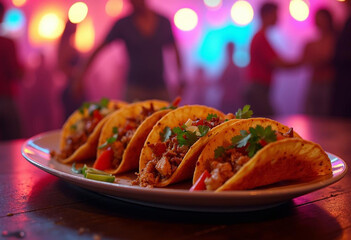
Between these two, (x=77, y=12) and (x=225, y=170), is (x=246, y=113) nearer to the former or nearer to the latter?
(x=225, y=170)

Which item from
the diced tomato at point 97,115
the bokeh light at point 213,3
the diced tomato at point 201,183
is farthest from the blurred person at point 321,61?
the diced tomato at point 201,183

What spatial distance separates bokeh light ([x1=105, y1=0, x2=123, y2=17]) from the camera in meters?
9.05

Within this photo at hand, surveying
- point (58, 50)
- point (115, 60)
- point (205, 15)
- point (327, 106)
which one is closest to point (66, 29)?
point (58, 50)

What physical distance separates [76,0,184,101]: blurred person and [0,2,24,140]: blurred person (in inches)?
54.9

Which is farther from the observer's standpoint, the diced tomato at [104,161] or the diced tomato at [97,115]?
the diced tomato at [97,115]

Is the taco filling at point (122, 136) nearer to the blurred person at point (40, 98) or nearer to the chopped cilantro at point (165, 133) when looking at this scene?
the chopped cilantro at point (165, 133)

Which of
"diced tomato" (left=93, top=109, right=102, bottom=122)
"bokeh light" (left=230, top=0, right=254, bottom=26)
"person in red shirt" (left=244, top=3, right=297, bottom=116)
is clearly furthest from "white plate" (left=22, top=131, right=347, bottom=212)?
"bokeh light" (left=230, top=0, right=254, bottom=26)

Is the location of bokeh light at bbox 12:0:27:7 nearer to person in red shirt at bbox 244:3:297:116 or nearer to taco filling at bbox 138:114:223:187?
person in red shirt at bbox 244:3:297:116

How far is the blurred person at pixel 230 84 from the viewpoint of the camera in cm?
1052

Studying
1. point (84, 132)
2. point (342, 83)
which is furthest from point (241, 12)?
point (84, 132)

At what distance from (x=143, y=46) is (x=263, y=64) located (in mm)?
1992

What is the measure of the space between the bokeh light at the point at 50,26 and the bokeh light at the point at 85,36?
0.38m

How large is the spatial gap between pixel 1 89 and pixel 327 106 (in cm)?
643

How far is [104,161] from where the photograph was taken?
2629mm
